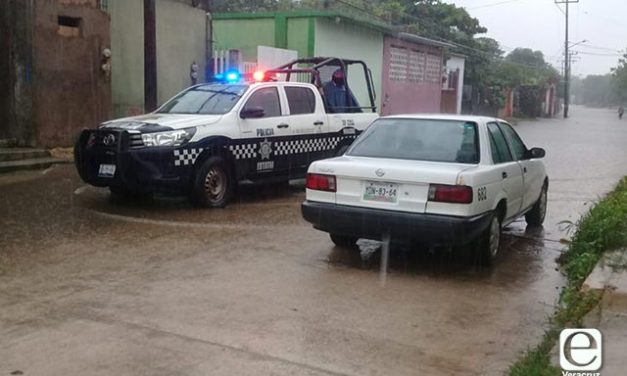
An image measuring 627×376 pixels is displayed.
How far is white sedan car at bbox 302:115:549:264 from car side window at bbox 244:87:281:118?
2.92 meters

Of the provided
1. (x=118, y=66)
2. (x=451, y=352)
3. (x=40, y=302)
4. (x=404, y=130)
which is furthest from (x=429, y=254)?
(x=118, y=66)

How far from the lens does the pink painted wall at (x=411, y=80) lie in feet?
92.8

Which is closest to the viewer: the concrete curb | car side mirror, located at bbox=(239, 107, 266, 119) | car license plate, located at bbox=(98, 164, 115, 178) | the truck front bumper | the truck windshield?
the concrete curb

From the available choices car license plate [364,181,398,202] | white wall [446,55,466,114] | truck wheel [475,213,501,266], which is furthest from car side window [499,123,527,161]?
white wall [446,55,466,114]

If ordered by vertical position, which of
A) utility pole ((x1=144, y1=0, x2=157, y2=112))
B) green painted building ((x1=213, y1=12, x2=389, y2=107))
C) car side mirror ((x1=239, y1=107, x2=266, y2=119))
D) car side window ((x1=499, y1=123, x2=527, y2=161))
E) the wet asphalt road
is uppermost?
green painted building ((x1=213, y1=12, x2=389, y2=107))

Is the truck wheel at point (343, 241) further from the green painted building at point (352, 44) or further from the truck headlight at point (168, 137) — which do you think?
the green painted building at point (352, 44)

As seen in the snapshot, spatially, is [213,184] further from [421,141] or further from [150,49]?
[150,49]

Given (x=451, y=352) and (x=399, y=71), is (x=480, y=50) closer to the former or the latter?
(x=399, y=71)

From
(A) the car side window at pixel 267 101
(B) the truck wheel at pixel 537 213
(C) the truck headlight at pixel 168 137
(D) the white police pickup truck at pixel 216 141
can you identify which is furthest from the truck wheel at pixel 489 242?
(A) the car side window at pixel 267 101

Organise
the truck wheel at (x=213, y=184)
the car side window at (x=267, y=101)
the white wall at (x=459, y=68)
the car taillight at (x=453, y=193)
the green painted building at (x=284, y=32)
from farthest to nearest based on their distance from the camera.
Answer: the white wall at (x=459, y=68), the green painted building at (x=284, y=32), the car side window at (x=267, y=101), the truck wheel at (x=213, y=184), the car taillight at (x=453, y=193)

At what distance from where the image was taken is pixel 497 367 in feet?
14.6

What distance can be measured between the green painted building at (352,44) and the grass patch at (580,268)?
48.1ft

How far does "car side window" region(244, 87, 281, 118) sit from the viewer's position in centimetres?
1000

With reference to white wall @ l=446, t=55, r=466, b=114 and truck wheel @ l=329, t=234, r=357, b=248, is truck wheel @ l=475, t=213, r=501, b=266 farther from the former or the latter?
white wall @ l=446, t=55, r=466, b=114
